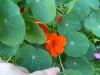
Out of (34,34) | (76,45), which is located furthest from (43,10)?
(76,45)

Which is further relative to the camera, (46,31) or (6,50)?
(46,31)

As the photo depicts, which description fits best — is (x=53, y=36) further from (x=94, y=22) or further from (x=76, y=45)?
(x=94, y=22)

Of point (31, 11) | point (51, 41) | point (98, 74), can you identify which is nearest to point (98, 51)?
point (98, 74)

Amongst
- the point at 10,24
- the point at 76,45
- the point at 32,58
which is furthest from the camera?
the point at 76,45

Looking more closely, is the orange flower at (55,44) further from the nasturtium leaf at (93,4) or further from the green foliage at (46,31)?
the nasturtium leaf at (93,4)

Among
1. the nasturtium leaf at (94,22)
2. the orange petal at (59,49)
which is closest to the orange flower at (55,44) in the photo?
the orange petal at (59,49)

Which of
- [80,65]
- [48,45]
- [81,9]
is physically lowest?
[80,65]

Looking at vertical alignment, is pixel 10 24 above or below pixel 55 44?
above

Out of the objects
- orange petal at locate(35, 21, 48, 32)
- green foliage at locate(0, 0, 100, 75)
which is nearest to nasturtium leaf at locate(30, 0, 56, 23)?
green foliage at locate(0, 0, 100, 75)
